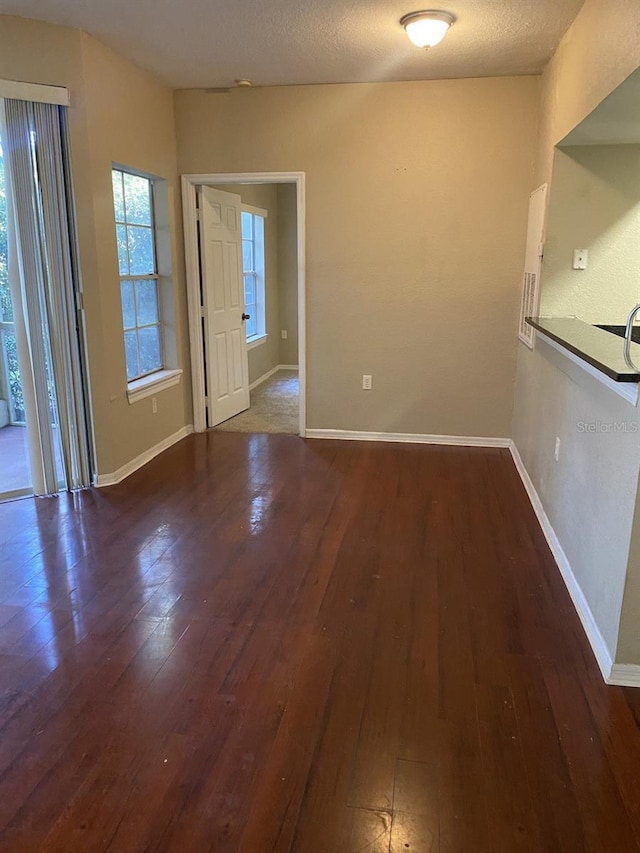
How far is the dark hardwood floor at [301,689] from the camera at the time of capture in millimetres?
1571

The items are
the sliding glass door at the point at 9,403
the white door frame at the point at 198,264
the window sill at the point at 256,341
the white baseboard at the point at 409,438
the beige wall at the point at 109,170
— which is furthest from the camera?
the window sill at the point at 256,341

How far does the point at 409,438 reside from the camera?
4910 mm

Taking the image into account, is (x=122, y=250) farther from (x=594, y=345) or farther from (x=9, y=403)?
(x=594, y=345)

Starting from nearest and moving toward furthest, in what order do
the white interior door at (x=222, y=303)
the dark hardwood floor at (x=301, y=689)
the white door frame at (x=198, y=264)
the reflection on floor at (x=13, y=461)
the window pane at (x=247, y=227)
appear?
the dark hardwood floor at (x=301, y=689) < the reflection on floor at (x=13, y=461) < the white door frame at (x=198, y=264) < the white interior door at (x=222, y=303) < the window pane at (x=247, y=227)

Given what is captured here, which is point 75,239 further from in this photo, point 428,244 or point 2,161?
point 428,244

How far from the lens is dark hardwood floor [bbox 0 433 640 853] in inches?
61.9

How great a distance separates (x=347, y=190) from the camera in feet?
14.9

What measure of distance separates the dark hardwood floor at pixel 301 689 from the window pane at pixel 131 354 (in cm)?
122

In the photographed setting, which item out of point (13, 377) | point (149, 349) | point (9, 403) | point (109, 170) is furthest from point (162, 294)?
point (9, 403)

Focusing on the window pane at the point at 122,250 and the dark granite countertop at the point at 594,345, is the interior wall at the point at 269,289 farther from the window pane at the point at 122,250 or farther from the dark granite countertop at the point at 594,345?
the dark granite countertop at the point at 594,345

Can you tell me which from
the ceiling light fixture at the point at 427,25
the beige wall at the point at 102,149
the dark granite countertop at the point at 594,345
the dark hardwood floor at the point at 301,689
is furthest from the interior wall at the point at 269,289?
the dark granite countertop at the point at 594,345

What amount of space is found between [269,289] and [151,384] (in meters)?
3.31

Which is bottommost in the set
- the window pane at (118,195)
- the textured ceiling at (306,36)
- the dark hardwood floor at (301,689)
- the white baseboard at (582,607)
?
the dark hardwood floor at (301,689)

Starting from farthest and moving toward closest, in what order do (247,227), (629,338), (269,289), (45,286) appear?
(269,289), (247,227), (45,286), (629,338)
